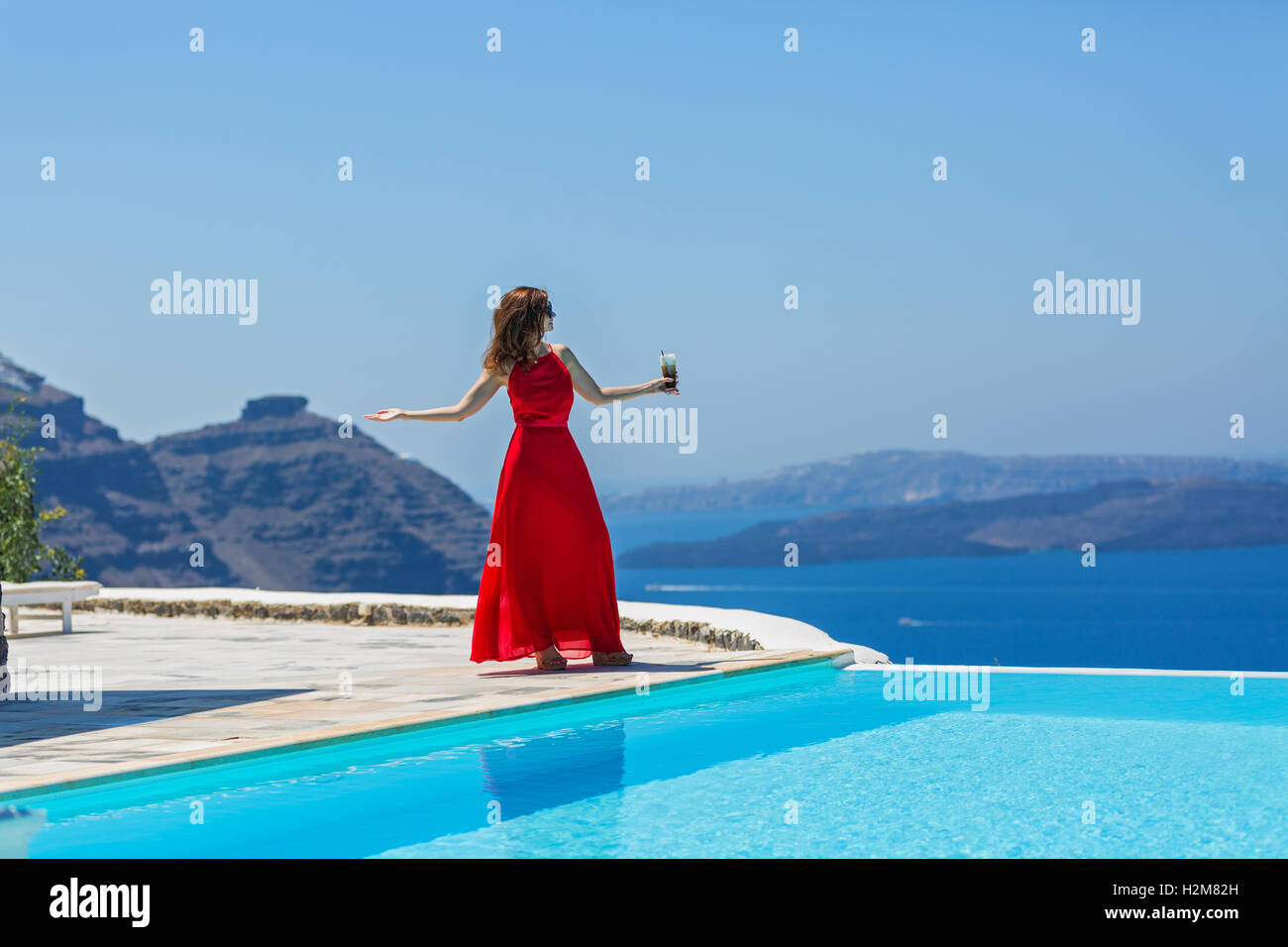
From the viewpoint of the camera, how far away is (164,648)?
8.89m

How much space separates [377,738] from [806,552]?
16077 cm

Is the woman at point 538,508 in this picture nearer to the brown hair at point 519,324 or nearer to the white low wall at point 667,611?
the brown hair at point 519,324

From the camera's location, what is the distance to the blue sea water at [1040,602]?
8875 centimetres

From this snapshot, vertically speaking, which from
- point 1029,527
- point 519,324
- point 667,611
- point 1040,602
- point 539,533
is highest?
point 519,324

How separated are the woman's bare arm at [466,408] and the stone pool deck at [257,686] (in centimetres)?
131

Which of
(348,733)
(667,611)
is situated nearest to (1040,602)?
(667,611)

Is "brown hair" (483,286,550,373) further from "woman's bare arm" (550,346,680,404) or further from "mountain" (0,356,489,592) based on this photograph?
"mountain" (0,356,489,592)

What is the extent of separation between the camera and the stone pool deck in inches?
179

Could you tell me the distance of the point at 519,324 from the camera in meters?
6.62

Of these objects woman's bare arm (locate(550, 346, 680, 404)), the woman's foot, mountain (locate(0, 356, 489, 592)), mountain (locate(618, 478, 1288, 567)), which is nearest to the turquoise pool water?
the woman's foot

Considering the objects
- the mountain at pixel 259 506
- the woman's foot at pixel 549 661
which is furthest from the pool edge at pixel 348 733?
the mountain at pixel 259 506

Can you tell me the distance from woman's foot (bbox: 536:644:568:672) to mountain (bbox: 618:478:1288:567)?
14966 cm

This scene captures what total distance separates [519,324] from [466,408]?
0.50m

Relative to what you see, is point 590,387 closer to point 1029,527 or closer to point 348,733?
point 348,733
